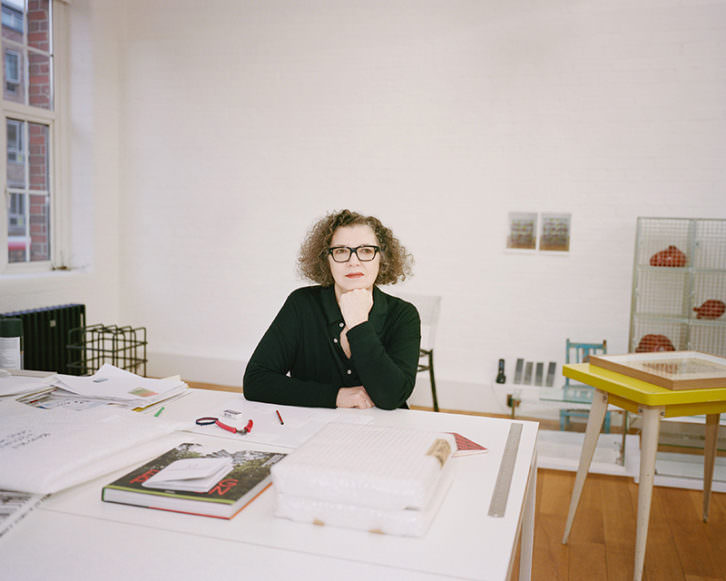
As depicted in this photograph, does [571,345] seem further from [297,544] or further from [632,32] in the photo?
[297,544]

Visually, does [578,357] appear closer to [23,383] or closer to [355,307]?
[355,307]

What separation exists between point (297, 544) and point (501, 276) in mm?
3832

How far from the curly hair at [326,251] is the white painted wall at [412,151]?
96.3 inches

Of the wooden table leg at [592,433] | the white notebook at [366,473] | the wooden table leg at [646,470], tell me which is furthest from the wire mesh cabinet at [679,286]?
the white notebook at [366,473]

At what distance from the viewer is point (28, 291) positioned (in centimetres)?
438

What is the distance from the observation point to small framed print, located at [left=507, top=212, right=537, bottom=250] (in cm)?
453

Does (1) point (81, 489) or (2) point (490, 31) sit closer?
(1) point (81, 489)

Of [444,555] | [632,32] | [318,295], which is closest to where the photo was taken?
[444,555]

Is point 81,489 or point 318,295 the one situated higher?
point 318,295

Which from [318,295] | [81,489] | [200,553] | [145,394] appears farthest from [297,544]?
[318,295]

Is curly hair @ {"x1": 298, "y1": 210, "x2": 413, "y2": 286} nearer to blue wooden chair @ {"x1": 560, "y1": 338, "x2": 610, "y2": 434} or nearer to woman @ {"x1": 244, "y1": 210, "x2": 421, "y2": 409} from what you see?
woman @ {"x1": 244, "y1": 210, "x2": 421, "y2": 409}

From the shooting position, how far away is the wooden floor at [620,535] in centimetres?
Answer: 243

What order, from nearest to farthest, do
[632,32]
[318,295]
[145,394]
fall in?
[145,394] < [318,295] < [632,32]

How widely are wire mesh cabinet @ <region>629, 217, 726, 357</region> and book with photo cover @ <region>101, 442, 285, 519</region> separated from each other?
3359mm
